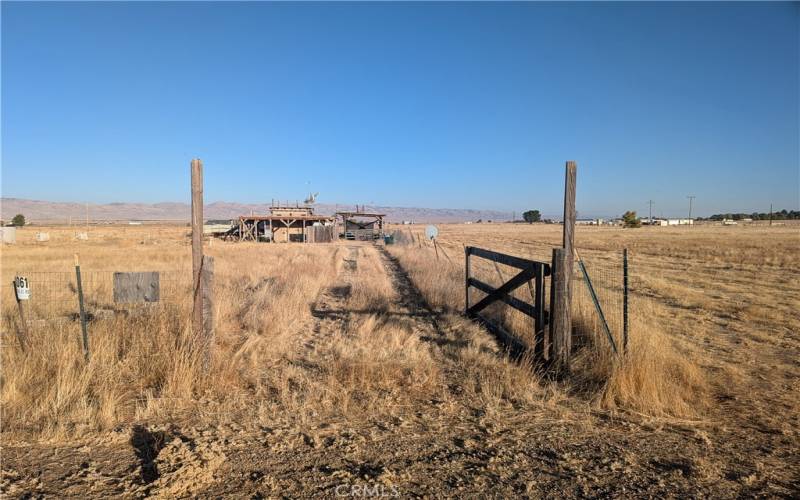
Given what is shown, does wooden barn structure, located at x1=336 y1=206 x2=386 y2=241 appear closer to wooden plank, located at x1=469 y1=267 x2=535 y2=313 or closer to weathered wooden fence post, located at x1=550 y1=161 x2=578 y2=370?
wooden plank, located at x1=469 y1=267 x2=535 y2=313

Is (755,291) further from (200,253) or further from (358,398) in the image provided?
(200,253)

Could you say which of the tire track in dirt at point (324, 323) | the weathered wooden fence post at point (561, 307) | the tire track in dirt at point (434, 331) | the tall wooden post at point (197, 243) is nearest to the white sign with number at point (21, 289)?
the tall wooden post at point (197, 243)

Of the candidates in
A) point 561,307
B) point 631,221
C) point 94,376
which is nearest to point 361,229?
point 561,307

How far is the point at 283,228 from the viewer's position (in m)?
44.4

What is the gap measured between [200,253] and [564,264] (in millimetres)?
4291

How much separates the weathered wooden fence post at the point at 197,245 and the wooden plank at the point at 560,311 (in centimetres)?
413

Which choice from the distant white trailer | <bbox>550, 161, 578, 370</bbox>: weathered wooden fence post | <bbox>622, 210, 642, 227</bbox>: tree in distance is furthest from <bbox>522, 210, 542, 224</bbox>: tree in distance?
<bbox>550, 161, 578, 370</bbox>: weathered wooden fence post

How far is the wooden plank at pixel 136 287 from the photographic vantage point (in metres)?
7.02

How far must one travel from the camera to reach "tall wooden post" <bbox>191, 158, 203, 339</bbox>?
17.8ft

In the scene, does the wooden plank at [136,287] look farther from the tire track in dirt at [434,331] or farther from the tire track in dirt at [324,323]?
the tire track in dirt at [434,331]

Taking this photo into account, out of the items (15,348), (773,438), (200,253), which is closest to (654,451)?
(773,438)

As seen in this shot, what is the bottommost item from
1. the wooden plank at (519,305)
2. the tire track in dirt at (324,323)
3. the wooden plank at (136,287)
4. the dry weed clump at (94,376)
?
the tire track in dirt at (324,323)

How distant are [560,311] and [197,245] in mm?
4313

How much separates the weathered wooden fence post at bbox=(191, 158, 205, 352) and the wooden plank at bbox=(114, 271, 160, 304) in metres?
1.96
